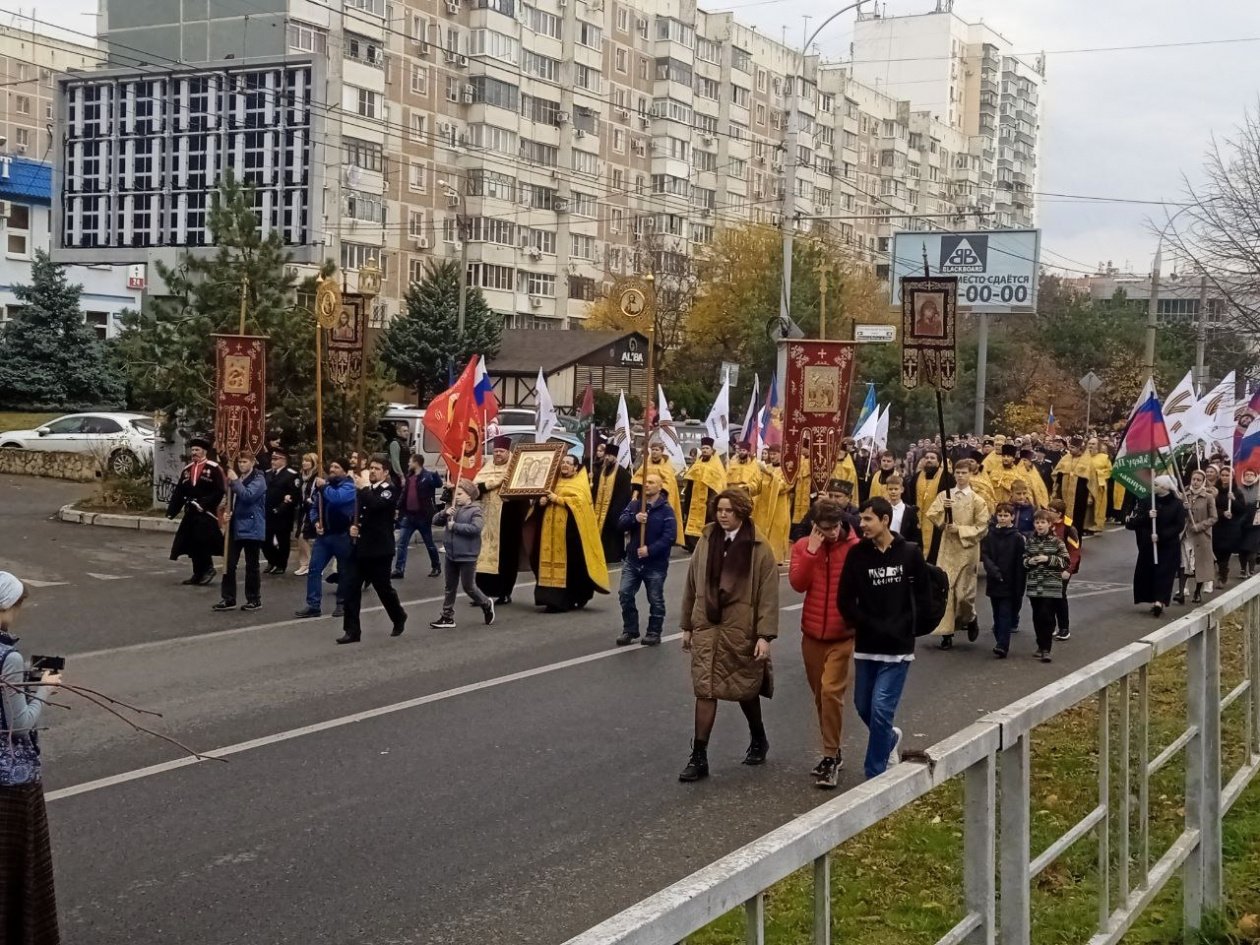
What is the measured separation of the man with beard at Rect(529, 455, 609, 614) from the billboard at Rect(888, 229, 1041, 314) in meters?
33.4

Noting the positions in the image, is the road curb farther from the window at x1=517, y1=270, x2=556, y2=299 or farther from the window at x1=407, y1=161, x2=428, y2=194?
the window at x1=517, y1=270, x2=556, y2=299

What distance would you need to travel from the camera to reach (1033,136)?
131 m

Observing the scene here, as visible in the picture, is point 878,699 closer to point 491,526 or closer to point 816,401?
point 491,526

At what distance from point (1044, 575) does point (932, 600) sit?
18.8 feet

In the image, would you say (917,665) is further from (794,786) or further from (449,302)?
(449,302)

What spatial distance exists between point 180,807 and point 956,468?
9.00 metres

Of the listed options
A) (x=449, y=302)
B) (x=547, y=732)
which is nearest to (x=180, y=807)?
(x=547, y=732)

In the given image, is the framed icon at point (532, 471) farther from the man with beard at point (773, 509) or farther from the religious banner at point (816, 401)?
the man with beard at point (773, 509)

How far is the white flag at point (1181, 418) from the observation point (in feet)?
60.1

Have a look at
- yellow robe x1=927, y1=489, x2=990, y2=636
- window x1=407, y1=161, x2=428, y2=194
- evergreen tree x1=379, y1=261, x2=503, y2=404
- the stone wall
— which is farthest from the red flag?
window x1=407, y1=161, x2=428, y2=194

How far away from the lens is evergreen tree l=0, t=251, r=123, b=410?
133ft

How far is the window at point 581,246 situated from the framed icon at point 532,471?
54158 mm

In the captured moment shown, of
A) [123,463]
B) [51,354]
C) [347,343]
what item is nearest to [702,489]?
[347,343]

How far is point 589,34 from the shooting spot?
69.6 meters
